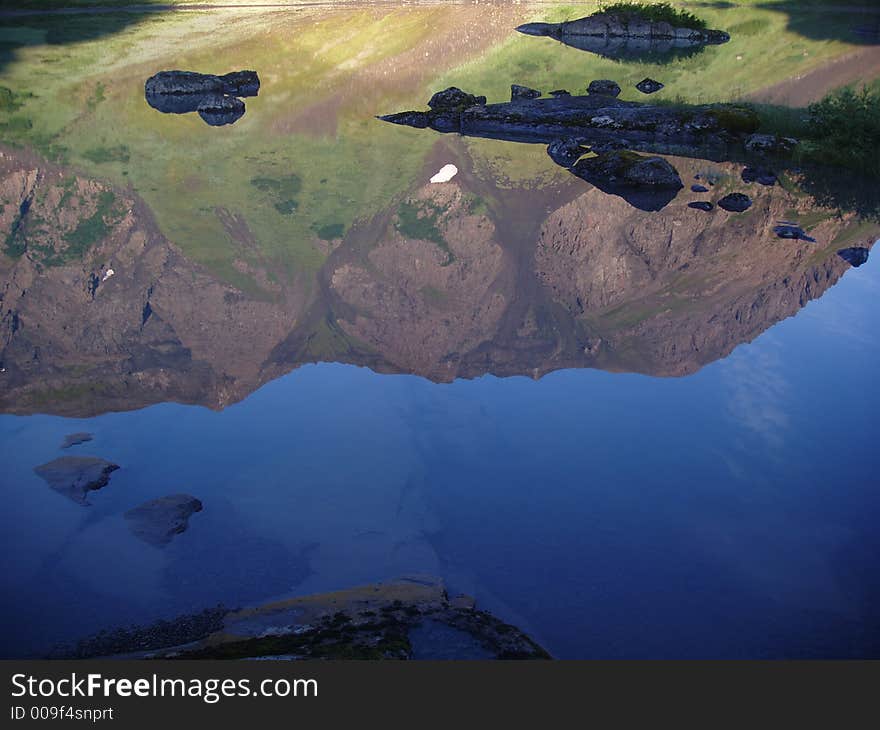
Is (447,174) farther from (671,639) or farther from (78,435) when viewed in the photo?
(671,639)

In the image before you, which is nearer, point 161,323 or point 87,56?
point 161,323

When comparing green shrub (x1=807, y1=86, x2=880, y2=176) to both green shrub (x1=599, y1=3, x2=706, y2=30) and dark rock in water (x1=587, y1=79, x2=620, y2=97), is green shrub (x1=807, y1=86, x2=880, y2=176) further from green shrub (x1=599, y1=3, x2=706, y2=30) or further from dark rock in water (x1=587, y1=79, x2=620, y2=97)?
green shrub (x1=599, y1=3, x2=706, y2=30)

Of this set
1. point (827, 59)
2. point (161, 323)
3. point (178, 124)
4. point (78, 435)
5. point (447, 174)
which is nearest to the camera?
point (78, 435)

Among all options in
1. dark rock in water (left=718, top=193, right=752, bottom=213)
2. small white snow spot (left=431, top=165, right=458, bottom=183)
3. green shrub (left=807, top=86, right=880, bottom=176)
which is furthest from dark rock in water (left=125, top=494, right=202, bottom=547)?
green shrub (left=807, top=86, right=880, bottom=176)

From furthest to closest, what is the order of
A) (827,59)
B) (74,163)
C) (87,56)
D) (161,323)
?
1. (87,56)
2. (827,59)
3. (74,163)
4. (161,323)

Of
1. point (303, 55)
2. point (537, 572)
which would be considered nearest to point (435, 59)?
point (303, 55)

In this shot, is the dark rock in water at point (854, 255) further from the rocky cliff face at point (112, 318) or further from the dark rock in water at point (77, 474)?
the dark rock in water at point (77, 474)

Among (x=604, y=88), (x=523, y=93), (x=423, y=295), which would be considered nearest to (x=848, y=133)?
(x=604, y=88)
